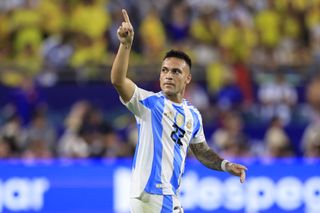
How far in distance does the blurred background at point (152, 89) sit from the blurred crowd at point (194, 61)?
18 millimetres

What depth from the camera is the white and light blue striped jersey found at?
7.81 m

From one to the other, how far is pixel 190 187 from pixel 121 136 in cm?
196

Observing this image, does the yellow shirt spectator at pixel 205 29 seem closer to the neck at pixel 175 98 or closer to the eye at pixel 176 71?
the neck at pixel 175 98

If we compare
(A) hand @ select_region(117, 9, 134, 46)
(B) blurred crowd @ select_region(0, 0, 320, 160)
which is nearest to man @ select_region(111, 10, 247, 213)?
(A) hand @ select_region(117, 9, 134, 46)

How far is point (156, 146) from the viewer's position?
7828mm

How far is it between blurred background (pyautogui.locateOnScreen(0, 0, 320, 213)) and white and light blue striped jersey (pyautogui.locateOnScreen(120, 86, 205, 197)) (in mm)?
5380

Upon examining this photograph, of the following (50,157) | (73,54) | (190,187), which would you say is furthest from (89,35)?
(190,187)

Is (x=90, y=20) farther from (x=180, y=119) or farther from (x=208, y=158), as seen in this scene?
(x=180, y=119)

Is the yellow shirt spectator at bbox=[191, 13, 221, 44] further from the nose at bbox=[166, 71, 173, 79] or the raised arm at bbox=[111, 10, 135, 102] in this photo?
the raised arm at bbox=[111, 10, 135, 102]

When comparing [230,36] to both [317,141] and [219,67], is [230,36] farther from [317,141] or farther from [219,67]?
[317,141]

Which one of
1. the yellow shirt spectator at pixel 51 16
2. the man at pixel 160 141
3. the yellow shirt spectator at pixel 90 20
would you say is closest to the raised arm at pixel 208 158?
the man at pixel 160 141

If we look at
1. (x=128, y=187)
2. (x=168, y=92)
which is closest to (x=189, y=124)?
(x=168, y=92)

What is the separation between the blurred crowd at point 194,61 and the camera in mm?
14406

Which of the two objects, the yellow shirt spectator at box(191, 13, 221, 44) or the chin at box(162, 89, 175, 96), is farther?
the yellow shirt spectator at box(191, 13, 221, 44)
